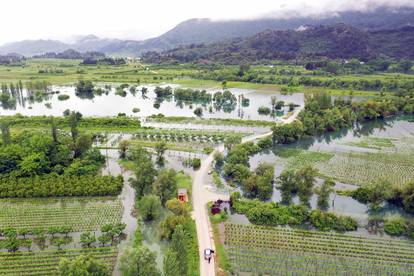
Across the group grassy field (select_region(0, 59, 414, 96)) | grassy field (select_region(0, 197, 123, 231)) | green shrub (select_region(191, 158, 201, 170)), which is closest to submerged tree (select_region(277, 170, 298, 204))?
green shrub (select_region(191, 158, 201, 170))

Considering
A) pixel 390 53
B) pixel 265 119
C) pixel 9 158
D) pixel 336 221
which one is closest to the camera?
pixel 336 221

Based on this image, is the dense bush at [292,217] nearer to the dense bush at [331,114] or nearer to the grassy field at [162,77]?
the dense bush at [331,114]

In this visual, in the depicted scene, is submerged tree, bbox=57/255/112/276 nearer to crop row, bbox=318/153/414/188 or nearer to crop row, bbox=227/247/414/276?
crop row, bbox=227/247/414/276

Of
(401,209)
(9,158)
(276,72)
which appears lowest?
(401,209)

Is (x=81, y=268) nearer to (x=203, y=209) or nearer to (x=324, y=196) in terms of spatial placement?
(x=203, y=209)

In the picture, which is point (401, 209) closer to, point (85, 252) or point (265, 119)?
point (85, 252)

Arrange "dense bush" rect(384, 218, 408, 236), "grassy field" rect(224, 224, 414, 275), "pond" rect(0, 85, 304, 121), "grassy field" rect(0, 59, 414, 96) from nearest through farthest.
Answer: "grassy field" rect(224, 224, 414, 275), "dense bush" rect(384, 218, 408, 236), "pond" rect(0, 85, 304, 121), "grassy field" rect(0, 59, 414, 96)

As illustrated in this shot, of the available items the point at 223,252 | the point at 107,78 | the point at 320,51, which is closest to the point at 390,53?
the point at 320,51
